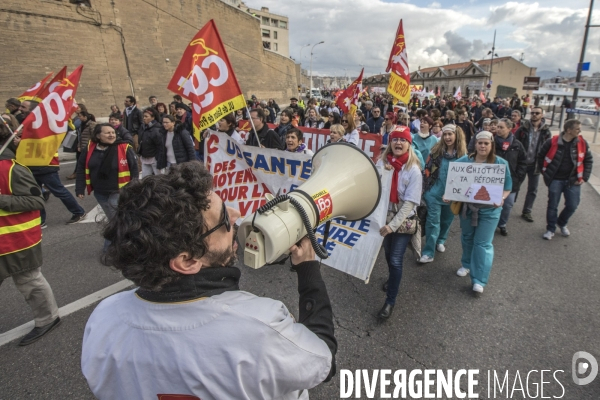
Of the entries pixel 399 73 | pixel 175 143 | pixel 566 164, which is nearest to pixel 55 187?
pixel 175 143

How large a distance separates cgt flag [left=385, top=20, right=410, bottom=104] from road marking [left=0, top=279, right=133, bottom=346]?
4980mm

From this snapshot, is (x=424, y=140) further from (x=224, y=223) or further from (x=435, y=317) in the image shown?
(x=224, y=223)

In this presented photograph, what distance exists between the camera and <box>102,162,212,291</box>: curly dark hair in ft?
2.73

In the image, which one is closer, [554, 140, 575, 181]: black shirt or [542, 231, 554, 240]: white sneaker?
[554, 140, 575, 181]: black shirt

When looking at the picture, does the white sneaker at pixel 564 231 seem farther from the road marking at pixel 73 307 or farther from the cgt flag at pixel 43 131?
the cgt flag at pixel 43 131

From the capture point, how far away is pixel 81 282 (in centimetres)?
329

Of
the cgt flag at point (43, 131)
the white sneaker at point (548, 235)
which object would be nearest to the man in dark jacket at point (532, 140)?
the white sneaker at point (548, 235)

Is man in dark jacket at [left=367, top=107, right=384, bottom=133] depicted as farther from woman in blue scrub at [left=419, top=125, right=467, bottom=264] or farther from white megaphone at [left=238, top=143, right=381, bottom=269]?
white megaphone at [left=238, top=143, right=381, bottom=269]

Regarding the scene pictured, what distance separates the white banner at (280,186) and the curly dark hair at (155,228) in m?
1.36

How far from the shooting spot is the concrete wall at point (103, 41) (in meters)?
13.5

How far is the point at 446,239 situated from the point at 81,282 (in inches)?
169

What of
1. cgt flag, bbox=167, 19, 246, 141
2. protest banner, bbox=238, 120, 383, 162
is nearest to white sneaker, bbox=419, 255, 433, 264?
protest banner, bbox=238, 120, 383, 162

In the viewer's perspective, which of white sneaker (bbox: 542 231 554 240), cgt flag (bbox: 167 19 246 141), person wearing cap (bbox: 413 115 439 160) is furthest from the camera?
person wearing cap (bbox: 413 115 439 160)

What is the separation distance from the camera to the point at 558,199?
416cm
